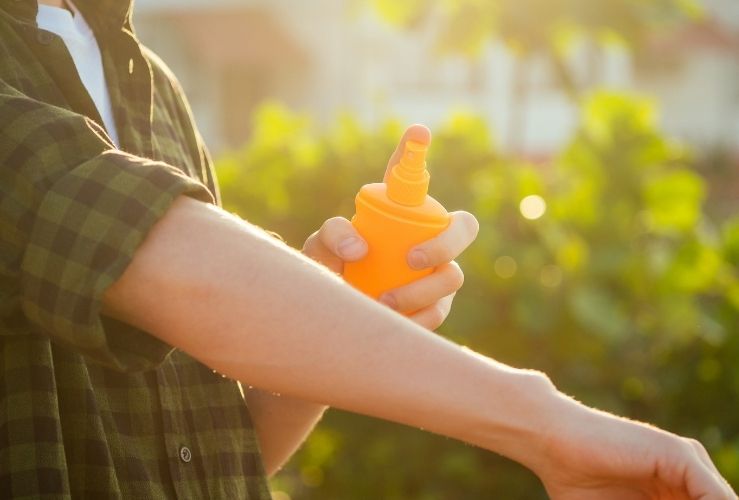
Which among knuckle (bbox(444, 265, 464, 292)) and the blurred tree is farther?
the blurred tree

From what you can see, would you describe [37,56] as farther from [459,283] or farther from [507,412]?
[507,412]

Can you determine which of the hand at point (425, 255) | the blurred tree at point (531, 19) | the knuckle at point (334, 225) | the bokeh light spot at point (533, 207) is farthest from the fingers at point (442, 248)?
the blurred tree at point (531, 19)

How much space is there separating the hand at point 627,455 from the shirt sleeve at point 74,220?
0.41m

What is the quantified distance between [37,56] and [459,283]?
22.8 inches

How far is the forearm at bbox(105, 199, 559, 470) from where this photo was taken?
1.08m

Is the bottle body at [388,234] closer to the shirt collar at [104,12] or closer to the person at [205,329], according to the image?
the person at [205,329]

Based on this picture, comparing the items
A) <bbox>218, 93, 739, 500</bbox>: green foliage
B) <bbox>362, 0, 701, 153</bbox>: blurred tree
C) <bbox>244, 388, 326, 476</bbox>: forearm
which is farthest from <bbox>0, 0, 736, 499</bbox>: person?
<bbox>362, 0, 701, 153</bbox>: blurred tree

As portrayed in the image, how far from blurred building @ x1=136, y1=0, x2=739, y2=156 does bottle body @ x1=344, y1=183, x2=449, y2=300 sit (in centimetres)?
1783

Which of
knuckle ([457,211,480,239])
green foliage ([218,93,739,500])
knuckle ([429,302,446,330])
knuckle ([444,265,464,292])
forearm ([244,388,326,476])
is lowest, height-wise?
green foliage ([218,93,739,500])

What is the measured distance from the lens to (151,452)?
143 cm

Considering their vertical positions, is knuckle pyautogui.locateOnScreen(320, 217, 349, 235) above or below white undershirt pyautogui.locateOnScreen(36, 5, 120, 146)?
below

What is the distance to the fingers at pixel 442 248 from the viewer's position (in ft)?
4.55

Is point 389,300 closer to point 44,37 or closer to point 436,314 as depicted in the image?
point 436,314

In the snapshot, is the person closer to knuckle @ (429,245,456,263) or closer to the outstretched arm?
the outstretched arm
